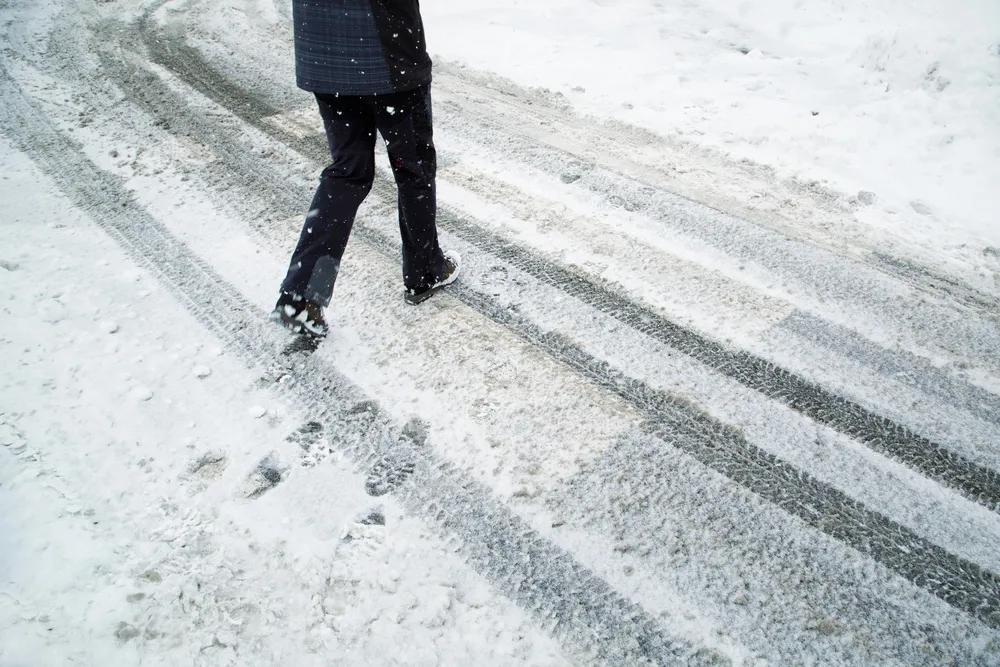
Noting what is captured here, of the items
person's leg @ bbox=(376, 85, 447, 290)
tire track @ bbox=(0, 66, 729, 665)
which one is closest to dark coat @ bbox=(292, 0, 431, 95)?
person's leg @ bbox=(376, 85, 447, 290)

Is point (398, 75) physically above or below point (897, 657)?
above

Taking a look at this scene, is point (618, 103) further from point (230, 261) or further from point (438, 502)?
point (438, 502)

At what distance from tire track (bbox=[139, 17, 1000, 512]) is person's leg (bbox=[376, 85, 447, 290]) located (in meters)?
0.52

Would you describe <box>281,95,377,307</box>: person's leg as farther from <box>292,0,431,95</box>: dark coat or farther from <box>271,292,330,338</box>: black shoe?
<box>292,0,431,95</box>: dark coat

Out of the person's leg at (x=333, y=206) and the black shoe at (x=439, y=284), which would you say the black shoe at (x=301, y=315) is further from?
the black shoe at (x=439, y=284)

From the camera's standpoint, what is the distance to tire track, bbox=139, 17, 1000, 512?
1.98 m

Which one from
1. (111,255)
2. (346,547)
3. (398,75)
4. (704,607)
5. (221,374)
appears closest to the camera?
(704,607)

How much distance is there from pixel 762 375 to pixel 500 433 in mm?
1129

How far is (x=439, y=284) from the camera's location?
110 inches

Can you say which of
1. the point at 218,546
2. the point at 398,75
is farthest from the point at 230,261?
the point at 218,546

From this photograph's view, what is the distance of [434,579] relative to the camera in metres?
1.66

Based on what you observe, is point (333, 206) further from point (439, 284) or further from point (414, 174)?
point (439, 284)

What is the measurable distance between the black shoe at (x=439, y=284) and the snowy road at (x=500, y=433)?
0.31ft

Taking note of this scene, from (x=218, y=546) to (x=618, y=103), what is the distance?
14.9ft
